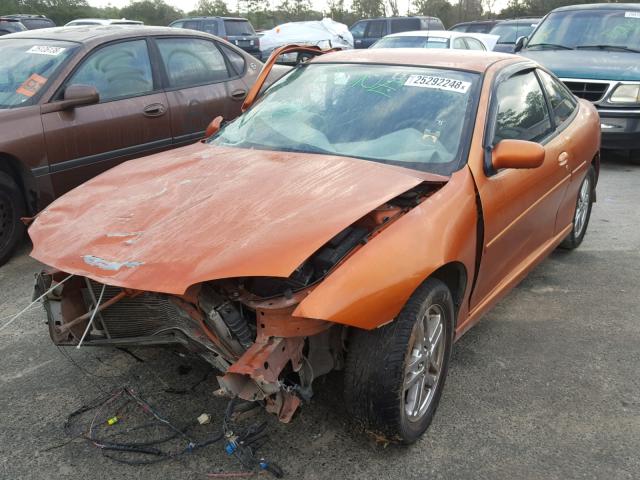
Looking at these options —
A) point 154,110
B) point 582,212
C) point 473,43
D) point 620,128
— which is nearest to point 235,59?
point 154,110

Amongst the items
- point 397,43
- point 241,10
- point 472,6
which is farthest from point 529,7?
point 397,43

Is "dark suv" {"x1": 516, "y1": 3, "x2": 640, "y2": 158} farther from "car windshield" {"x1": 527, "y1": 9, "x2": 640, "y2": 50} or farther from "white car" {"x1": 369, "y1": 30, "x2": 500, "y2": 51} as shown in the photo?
"white car" {"x1": 369, "y1": 30, "x2": 500, "y2": 51}

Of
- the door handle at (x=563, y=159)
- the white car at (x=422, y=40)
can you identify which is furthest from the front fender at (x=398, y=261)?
the white car at (x=422, y=40)

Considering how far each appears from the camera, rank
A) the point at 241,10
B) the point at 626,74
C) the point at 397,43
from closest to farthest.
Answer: the point at 626,74 < the point at 397,43 < the point at 241,10

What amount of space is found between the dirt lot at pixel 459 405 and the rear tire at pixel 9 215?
0.56 metres

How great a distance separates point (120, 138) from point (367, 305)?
11.7 ft

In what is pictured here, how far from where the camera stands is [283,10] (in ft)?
132

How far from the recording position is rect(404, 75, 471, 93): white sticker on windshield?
3292 millimetres

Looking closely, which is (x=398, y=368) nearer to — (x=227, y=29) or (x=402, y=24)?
(x=227, y=29)

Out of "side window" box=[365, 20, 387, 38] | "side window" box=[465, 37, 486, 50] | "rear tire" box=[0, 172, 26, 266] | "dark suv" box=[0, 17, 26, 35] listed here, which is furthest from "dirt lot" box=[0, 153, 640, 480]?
"side window" box=[365, 20, 387, 38]

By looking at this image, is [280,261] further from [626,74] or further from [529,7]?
[529,7]

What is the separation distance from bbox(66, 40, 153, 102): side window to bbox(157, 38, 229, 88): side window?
23 cm

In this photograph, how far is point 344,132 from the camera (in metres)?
3.24

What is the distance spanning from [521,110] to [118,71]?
3421 millimetres
